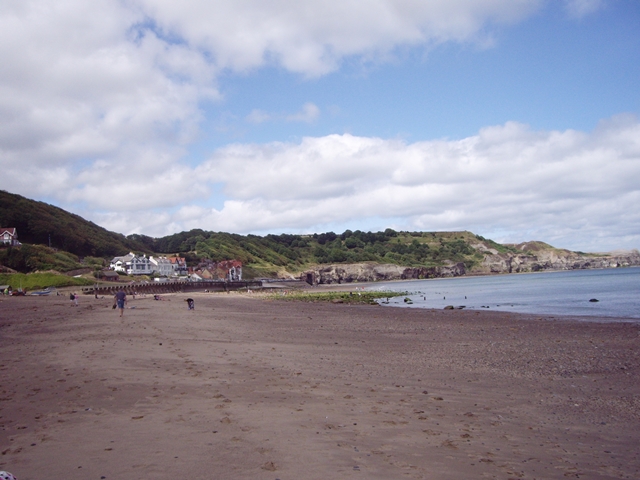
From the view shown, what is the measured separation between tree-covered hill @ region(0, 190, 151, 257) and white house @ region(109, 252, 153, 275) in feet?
32.9

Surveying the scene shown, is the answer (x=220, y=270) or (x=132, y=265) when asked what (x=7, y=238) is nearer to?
(x=132, y=265)

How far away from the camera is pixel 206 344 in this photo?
48.8 ft

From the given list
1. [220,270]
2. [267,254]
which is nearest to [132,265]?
[220,270]

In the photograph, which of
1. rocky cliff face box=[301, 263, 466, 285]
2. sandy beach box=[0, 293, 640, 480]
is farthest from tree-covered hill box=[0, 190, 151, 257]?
sandy beach box=[0, 293, 640, 480]

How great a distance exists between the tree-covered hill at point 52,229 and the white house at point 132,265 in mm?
10025

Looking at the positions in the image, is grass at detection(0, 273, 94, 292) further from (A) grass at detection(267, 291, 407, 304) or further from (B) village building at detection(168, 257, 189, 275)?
(B) village building at detection(168, 257, 189, 275)

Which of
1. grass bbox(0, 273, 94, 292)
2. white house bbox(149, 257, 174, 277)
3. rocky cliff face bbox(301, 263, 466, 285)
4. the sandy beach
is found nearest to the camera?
the sandy beach

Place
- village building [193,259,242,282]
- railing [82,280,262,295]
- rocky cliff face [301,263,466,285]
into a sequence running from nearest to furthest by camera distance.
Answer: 1. railing [82,280,262,295]
2. village building [193,259,242,282]
3. rocky cliff face [301,263,466,285]

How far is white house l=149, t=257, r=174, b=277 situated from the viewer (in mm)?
123312

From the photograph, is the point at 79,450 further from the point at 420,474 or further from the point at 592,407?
the point at 592,407

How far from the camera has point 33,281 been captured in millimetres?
61531

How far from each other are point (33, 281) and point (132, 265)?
Result: 54.8 metres

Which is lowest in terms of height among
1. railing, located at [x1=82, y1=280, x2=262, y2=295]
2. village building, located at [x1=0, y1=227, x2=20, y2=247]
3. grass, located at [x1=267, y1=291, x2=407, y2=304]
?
Result: grass, located at [x1=267, y1=291, x2=407, y2=304]

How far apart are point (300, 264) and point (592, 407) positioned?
16548 cm
